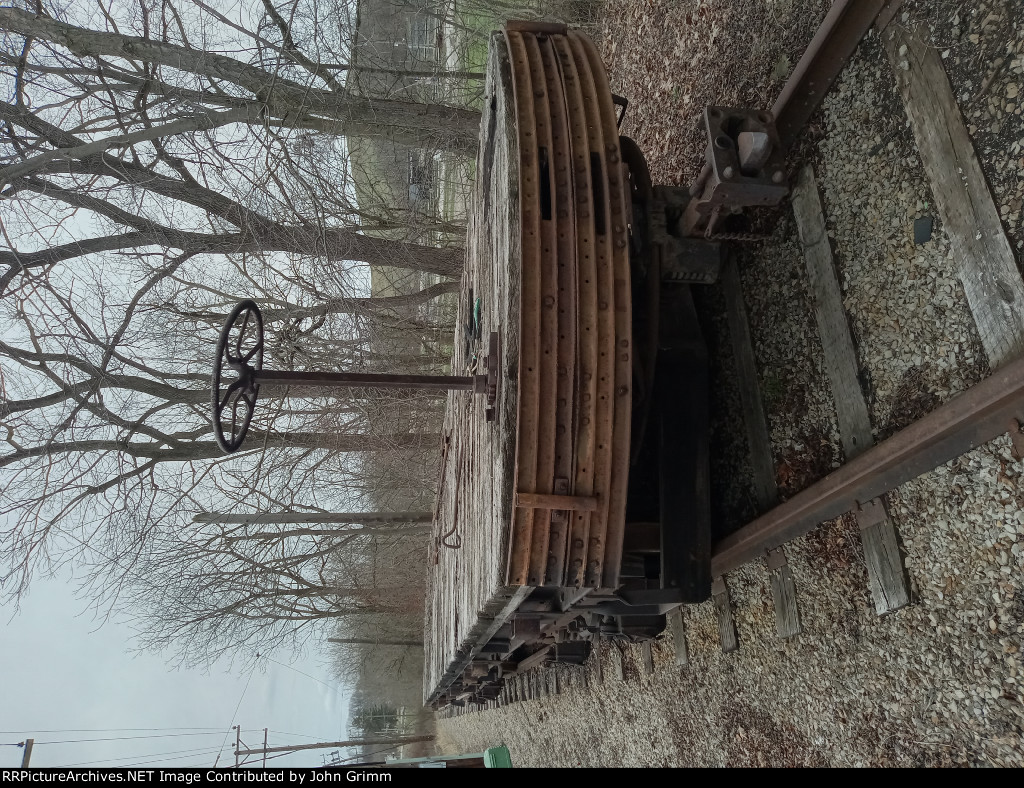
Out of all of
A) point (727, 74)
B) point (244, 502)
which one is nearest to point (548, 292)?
point (727, 74)

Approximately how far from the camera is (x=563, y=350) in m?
2.89

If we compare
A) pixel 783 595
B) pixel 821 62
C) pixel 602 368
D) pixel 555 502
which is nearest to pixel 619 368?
pixel 602 368

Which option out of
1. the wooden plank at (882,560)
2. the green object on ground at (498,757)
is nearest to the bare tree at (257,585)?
the green object on ground at (498,757)

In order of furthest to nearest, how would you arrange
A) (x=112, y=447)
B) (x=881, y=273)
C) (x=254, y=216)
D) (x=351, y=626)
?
(x=351, y=626), (x=112, y=447), (x=254, y=216), (x=881, y=273)

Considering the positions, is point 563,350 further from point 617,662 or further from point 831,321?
point 617,662

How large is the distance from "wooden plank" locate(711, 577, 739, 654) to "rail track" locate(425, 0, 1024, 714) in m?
0.20

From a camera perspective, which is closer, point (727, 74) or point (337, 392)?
point (727, 74)

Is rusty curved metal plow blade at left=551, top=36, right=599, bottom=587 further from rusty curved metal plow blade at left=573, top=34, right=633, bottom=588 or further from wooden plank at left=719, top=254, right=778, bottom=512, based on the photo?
wooden plank at left=719, top=254, right=778, bottom=512

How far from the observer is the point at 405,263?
9266 mm

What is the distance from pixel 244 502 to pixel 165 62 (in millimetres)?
7430

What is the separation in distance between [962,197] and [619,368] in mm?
1539

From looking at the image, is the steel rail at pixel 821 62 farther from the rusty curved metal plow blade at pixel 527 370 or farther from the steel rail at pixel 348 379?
the steel rail at pixel 348 379

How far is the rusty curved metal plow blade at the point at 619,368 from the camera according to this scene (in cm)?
292
